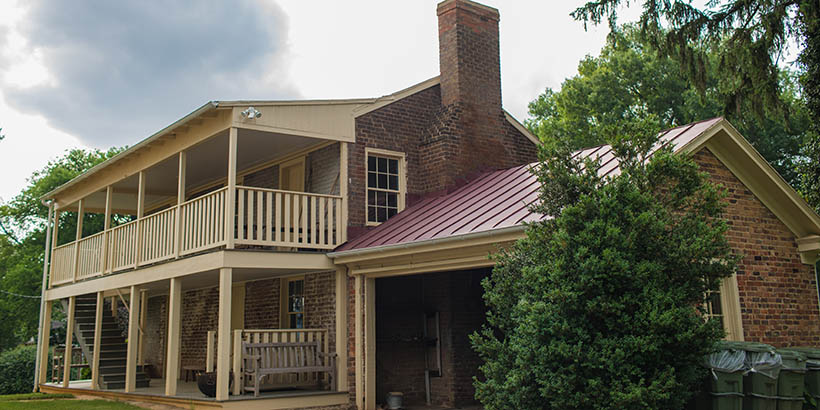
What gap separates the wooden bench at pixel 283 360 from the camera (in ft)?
39.5

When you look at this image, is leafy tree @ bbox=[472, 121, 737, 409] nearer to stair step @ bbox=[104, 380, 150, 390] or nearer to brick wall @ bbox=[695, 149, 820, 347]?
brick wall @ bbox=[695, 149, 820, 347]

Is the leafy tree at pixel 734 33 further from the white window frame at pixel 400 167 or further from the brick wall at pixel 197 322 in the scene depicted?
the brick wall at pixel 197 322

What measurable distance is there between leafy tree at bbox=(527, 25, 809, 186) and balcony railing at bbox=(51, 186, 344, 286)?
16326 millimetres

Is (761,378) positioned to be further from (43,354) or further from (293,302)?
(43,354)

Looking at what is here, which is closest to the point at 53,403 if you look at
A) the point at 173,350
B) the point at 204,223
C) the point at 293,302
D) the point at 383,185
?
the point at 173,350

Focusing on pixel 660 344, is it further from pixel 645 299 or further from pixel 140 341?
pixel 140 341

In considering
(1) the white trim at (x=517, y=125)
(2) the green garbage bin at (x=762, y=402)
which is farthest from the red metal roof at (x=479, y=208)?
(2) the green garbage bin at (x=762, y=402)

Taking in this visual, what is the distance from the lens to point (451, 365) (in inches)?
532

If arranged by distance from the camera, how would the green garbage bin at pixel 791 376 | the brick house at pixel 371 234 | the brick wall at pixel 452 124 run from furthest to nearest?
the brick wall at pixel 452 124
the brick house at pixel 371 234
the green garbage bin at pixel 791 376

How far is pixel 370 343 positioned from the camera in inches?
509

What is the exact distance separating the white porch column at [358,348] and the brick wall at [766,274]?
6.09m

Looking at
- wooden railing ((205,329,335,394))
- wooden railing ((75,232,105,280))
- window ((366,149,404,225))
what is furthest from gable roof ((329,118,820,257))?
wooden railing ((75,232,105,280))

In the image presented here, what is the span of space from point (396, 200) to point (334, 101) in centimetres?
243

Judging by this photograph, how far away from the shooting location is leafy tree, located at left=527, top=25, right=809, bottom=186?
2689 centimetres
